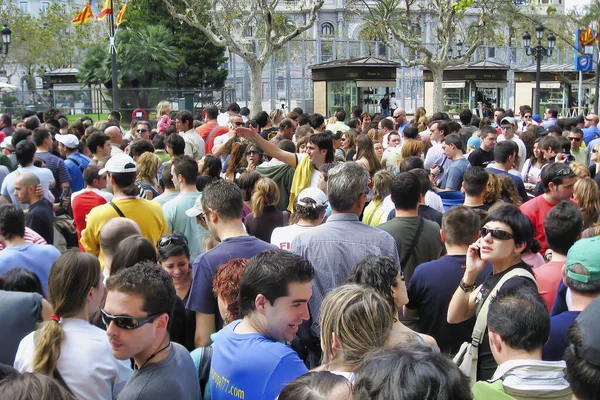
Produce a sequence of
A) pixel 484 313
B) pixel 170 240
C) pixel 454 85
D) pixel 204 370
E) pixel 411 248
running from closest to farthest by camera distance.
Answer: pixel 204 370
pixel 484 313
pixel 170 240
pixel 411 248
pixel 454 85

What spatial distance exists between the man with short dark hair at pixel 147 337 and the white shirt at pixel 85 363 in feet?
1.23

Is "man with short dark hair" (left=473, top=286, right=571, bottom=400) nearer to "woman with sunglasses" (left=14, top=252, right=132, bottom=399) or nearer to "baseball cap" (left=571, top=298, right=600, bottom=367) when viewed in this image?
"baseball cap" (left=571, top=298, right=600, bottom=367)

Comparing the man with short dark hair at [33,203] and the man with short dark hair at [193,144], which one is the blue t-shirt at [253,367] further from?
the man with short dark hair at [193,144]

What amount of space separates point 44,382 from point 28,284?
2542 millimetres

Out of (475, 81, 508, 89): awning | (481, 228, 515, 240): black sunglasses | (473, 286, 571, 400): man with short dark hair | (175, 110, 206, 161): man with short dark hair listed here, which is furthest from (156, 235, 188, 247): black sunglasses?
(475, 81, 508, 89): awning

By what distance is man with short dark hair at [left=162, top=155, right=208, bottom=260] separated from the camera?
22.5 ft

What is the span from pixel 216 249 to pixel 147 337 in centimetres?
157

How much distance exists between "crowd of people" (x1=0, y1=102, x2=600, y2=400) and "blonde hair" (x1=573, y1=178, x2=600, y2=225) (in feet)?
0.04

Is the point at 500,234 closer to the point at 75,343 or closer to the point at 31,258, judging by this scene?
the point at 75,343

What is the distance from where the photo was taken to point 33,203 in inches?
309

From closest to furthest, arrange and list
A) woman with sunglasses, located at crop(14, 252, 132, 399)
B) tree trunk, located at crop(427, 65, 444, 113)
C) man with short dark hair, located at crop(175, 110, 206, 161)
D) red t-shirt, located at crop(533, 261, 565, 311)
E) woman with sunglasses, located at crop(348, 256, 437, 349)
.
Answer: woman with sunglasses, located at crop(14, 252, 132, 399)
woman with sunglasses, located at crop(348, 256, 437, 349)
red t-shirt, located at crop(533, 261, 565, 311)
man with short dark hair, located at crop(175, 110, 206, 161)
tree trunk, located at crop(427, 65, 444, 113)

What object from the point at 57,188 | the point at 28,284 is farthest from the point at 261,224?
the point at 57,188

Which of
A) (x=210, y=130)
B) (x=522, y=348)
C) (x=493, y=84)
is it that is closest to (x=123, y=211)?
(x=522, y=348)

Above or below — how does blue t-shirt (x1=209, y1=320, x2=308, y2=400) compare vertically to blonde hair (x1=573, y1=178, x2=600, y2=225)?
below
